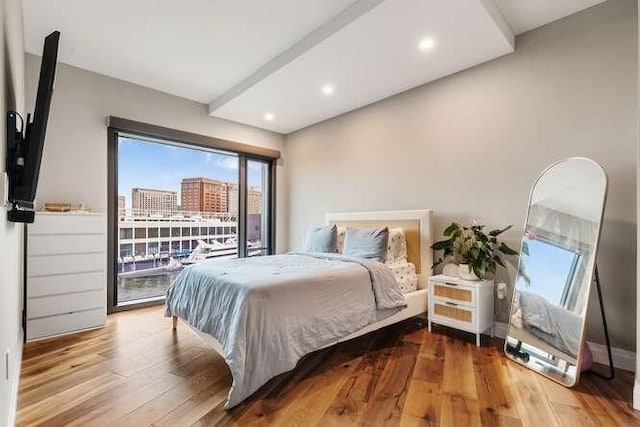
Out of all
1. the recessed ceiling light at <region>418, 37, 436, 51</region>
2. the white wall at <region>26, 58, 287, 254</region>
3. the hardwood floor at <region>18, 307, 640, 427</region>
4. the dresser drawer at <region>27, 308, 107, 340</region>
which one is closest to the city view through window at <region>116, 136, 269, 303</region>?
the white wall at <region>26, 58, 287, 254</region>

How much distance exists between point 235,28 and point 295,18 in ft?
1.76

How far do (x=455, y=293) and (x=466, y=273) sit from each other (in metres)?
0.21

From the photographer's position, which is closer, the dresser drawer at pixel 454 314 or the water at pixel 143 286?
the dresser drawer at pixel 454 314

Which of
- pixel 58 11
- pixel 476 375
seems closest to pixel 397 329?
pixel 476 375

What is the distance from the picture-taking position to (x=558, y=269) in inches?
91.3

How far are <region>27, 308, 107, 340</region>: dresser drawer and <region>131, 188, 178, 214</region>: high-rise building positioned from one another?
4.27 ft

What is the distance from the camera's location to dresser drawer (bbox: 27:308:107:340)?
9.21ft

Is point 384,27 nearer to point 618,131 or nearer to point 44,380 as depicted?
point 618,131

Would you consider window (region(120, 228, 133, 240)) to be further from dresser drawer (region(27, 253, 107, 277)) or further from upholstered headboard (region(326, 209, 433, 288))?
upholstered headboard (region(326, 209, 433, 288))

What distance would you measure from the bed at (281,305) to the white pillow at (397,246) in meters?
0.20

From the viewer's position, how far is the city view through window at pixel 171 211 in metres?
3.86

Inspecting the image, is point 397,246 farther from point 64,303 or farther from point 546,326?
point 64,303

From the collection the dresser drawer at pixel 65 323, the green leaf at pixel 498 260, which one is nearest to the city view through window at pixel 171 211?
the dresser drawer at pixel 65 323

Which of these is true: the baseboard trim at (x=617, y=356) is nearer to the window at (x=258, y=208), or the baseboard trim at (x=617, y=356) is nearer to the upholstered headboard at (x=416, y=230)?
the upholstered headboard at (x=416, y=230)
